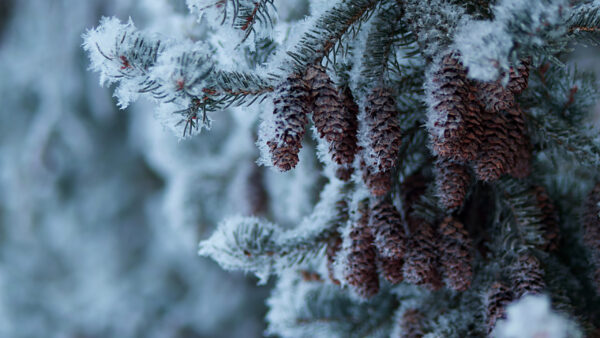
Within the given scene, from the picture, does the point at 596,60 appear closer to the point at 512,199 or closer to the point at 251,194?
the point at 512,199

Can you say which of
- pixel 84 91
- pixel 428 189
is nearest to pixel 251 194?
pixel 428 189

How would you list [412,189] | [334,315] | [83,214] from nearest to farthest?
[412,189] → [334,315] → [83,214]

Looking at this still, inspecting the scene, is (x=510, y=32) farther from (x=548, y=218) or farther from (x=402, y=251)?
(x=548, y=218)

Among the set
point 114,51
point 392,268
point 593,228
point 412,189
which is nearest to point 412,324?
point 392,268

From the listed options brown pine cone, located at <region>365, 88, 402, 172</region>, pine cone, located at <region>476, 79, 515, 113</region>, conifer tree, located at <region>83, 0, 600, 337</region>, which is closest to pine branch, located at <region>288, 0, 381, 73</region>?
conifer tree, located at <region>83, 0, 600, 337</region>

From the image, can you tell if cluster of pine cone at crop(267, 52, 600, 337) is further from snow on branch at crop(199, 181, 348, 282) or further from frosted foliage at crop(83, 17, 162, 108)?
frosted foliage at crop(83, 17, 162, 108)

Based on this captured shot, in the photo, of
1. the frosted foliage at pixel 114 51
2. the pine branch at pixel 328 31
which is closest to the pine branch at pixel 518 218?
the pine branch at pixel 328 31
